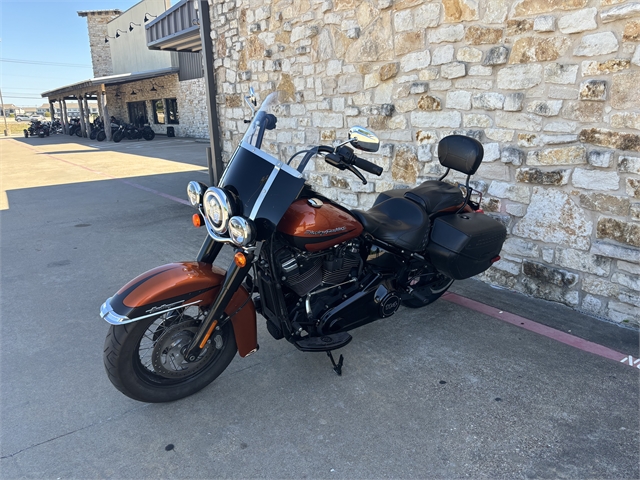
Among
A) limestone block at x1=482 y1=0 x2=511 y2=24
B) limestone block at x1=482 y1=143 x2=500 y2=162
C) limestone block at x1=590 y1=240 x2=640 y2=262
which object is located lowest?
limestone block at x1=590 y1=240 x2=640 y2=262

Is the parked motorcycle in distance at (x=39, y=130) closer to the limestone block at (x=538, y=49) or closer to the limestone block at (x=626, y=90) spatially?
the limestone block at (x=538, y=49)

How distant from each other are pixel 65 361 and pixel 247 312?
1367 mm

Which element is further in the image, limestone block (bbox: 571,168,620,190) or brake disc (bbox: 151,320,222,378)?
limestone block (bbox: 571,168,620,190)

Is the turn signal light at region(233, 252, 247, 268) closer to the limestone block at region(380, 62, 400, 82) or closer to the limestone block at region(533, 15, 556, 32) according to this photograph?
the limestone block at region(533, 15, 556, 32)

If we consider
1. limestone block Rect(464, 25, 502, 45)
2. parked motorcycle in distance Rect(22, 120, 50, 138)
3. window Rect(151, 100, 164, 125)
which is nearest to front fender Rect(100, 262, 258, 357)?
limestone block Rect(464, 25, 502, 45)

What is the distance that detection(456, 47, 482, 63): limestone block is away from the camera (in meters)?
3.73

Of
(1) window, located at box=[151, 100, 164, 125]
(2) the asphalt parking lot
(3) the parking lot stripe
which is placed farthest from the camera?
(1) window, located at box=[151, 100, 164, 125]

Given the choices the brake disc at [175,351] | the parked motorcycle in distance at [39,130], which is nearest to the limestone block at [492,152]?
the brake disc at [175,351]

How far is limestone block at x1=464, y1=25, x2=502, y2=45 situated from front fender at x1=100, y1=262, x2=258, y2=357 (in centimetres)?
280

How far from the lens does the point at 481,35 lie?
3672mm

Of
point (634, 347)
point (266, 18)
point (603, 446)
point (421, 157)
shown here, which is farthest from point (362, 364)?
point (266, 18)

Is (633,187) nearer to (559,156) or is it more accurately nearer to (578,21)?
(559,156)

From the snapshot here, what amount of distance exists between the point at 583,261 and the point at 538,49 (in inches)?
63.0

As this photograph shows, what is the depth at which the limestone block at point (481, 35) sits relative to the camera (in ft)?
11.7
